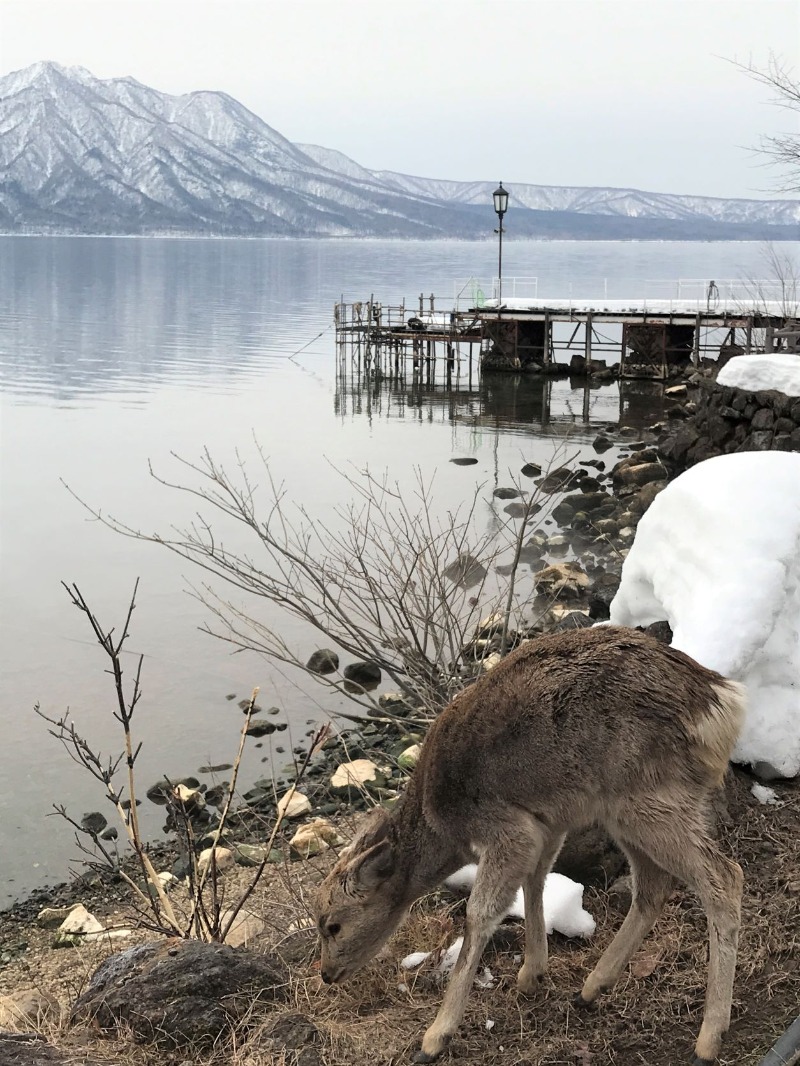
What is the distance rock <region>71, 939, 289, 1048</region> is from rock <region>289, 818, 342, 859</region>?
4.07 meters

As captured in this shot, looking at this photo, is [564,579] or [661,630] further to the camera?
[564,579]

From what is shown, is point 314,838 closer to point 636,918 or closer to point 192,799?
point 192,799

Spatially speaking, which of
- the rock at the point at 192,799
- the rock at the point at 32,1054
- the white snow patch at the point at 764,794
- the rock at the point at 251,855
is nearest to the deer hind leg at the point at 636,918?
the white snow patch at the point at 764,794

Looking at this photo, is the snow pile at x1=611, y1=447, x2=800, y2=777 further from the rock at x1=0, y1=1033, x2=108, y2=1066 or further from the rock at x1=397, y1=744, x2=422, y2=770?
the rock at x1=0, y1=1033, x2=108, y2=1066

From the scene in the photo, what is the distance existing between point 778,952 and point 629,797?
1.53m

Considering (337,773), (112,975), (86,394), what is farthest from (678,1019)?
(86,394)

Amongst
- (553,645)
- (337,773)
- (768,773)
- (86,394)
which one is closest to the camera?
(553,645)

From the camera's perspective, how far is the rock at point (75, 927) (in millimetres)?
9781

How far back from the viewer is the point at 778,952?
5.41 meters

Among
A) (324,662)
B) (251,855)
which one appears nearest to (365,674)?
(324,662)

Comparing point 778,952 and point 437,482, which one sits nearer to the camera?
point 778,952

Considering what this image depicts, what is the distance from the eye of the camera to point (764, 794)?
6.97 m

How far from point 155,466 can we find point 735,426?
17854 mm

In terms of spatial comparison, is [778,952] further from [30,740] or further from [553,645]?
[30,740]
